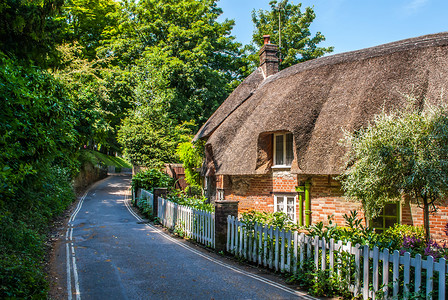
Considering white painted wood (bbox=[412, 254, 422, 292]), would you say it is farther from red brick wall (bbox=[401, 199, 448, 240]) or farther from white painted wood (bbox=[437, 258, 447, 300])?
red brick wall (bbox=[401, 199, 448, 240])

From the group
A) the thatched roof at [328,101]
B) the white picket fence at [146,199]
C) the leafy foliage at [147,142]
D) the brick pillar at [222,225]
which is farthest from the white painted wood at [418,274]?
the leafy foliage at [147,142]

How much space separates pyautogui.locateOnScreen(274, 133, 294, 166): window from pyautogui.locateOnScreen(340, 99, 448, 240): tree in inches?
197

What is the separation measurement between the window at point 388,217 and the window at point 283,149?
3710 millimetres

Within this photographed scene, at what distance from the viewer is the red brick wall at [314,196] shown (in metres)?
10.2

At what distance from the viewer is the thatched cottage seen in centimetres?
1067

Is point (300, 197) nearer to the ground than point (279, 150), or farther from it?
nearer to the ground

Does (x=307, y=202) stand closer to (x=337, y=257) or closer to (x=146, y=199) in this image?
(x=337, y=257)

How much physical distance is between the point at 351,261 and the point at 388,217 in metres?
6.11

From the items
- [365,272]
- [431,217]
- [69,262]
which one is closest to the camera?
[365,272]

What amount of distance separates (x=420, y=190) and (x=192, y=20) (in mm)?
28734

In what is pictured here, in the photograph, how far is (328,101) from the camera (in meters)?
12.3

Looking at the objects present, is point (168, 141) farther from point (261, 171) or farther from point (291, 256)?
point (291, 256)

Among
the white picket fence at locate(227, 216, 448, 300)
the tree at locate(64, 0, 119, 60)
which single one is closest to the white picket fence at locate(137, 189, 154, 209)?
the white picket fence at locate(227, 216, 448, 300)

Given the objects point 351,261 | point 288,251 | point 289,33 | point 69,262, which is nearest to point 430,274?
point 351,261
